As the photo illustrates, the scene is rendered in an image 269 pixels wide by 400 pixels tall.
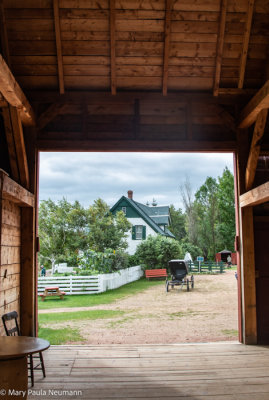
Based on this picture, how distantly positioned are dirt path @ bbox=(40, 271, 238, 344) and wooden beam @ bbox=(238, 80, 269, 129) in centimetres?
403

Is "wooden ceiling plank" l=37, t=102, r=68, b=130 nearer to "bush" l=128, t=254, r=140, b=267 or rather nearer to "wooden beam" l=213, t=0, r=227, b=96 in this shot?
"wooden beam" l=213, t=0, r=227, b=96

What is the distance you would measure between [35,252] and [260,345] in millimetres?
3810

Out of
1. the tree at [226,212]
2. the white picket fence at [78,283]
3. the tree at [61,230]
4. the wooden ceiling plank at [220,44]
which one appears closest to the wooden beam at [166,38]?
the wooden ceiling plank at [220,44]

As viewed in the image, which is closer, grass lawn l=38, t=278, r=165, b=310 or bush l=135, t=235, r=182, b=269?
grass lawn l=38, t=278, r=165, b=310

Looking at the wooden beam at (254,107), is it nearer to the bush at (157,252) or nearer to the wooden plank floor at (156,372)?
the wooden plank floor at (156,372)

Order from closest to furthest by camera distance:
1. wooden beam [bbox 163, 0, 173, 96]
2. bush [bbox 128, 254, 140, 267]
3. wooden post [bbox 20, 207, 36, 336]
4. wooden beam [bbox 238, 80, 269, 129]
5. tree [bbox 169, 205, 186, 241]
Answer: wooden beam [bbox 238, 80, 269, 129], wooden beam [bbox 163, 0, 173, 96], wooden post [bbox 20, 207, 36, 336], bush [bbox 128, 254, 140, 267], tree [bbox 169, 205, 186, 241]

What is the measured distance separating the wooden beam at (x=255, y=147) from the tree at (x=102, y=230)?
39.8 ft

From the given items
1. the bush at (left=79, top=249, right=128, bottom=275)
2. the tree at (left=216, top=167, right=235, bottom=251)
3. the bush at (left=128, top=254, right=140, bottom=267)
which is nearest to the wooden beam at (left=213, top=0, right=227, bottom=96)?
the bush at (left=79, top=249, right=128, bottom=275)

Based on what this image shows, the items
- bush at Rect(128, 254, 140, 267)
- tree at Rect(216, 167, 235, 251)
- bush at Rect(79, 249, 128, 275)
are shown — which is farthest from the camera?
tree at Rect(216, 167, 235, 251)

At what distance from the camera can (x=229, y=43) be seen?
5648 mm

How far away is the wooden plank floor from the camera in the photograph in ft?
13.1

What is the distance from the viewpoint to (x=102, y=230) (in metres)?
18.1

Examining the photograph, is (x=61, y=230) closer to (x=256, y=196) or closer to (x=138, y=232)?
(x=138, y=232)

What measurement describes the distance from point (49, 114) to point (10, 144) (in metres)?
1.20
